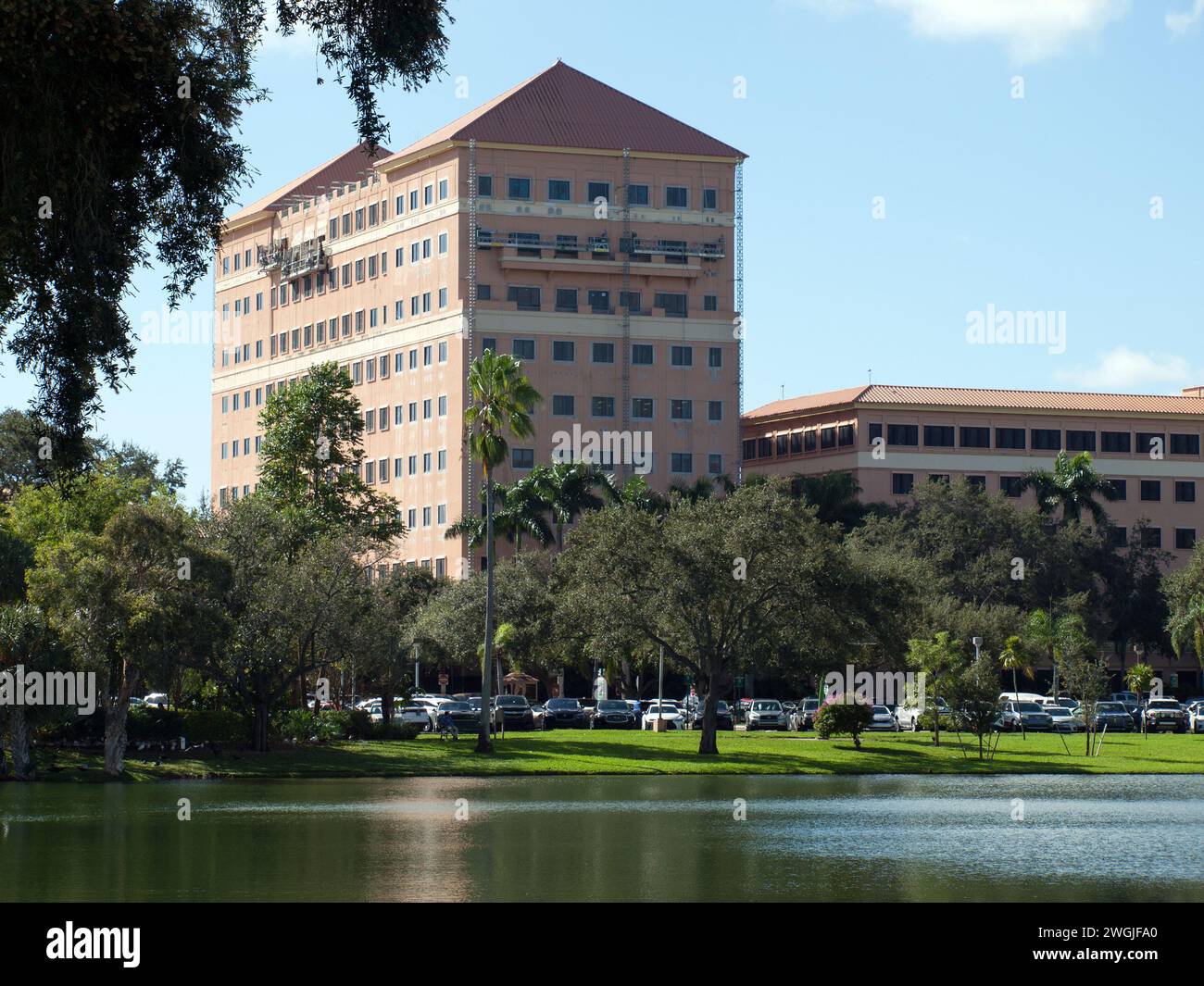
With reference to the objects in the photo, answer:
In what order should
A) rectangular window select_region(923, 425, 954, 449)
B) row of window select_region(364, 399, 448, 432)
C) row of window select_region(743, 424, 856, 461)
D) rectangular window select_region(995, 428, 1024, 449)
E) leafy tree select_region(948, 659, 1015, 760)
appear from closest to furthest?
leafy tree select_region(948, 659, 1015, 760)
row of window select_region(364, 399, 448, 432)
row of window select_region(743, 424, 856, 461)
rectangular window select_region(923, 425, 954, 449)
rectangular window select_region(995, 428, 1024, 449)

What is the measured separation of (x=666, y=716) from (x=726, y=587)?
22143 mm

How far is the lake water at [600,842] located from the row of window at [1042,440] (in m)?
88.2

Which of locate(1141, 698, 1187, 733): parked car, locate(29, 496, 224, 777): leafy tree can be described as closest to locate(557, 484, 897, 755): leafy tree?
locate(29, 496, 224, 777): leafy tree

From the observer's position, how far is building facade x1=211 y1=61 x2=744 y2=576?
135m

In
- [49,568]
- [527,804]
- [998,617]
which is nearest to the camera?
[527,804]

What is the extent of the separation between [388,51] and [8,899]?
43.4ft

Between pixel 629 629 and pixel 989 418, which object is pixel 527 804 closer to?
pixel 629 629

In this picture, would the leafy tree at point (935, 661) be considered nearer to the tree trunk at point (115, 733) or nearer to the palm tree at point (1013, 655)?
the palm tree at point (1013, 655)

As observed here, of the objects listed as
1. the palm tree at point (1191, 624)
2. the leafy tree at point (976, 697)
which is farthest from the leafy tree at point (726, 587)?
the palm tree at point (1191, 624)

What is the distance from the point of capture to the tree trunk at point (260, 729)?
65.0 meters

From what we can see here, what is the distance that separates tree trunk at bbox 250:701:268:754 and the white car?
25.8 metres

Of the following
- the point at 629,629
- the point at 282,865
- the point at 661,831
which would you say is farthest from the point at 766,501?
the point at 282,865

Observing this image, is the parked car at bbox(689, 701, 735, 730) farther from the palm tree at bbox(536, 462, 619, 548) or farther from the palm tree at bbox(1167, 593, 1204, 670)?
the palm tree at bbox(1167, 593, 1204, 670)
